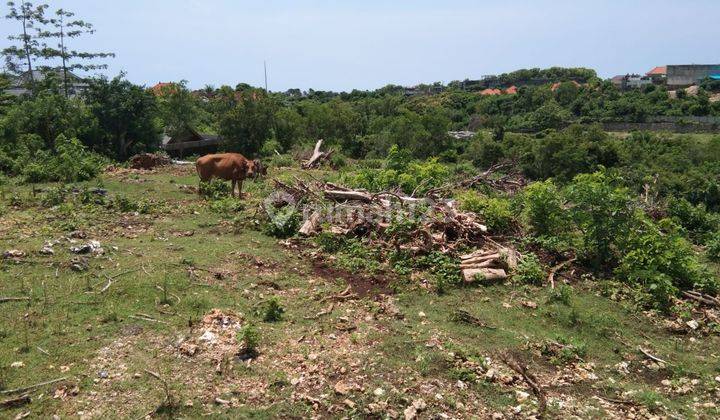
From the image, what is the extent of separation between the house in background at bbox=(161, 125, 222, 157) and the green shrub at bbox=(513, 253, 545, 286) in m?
22.1

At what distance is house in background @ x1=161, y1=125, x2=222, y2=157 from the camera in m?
27.6

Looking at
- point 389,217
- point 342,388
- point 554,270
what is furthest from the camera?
point 389,217

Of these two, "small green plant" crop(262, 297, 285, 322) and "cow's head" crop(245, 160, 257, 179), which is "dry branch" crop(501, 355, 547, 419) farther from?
"cow's head" crop(245, 160, 257, 179)

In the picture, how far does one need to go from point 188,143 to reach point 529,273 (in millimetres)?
23418

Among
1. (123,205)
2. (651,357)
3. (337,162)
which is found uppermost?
(337,162)

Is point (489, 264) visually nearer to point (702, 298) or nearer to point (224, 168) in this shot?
point (702, 298)

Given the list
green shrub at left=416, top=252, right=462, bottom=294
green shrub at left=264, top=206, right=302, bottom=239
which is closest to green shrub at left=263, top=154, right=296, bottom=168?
green shrub at left=264, top=206, right=302, bottom=239

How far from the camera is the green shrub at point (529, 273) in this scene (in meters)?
8.66

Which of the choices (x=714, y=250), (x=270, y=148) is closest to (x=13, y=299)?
(x=714, y=250)

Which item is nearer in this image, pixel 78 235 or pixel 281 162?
pixel 78 235

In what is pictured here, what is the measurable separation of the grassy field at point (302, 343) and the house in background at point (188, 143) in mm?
18527

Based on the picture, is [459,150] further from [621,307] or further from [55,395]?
[55,395]

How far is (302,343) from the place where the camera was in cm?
636

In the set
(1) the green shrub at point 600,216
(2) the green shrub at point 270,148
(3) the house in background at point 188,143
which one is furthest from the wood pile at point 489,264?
(3) the house in background at point 188,143
